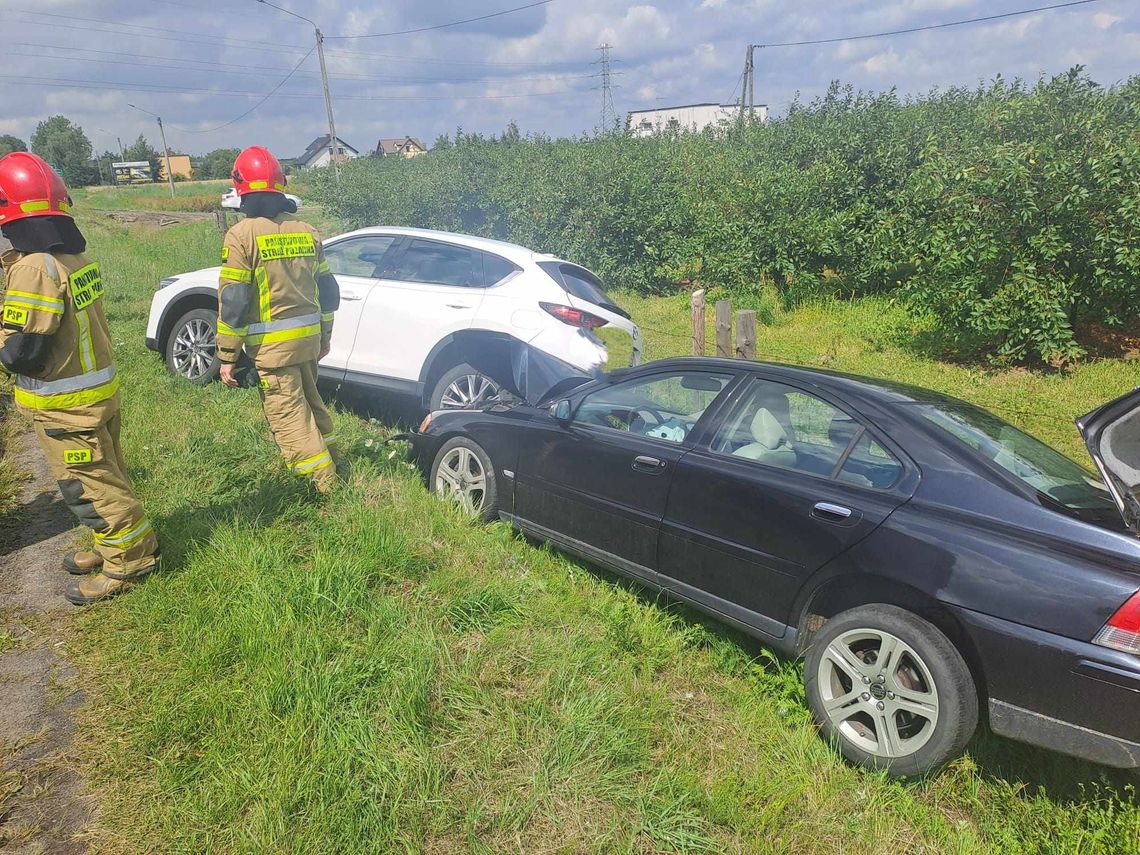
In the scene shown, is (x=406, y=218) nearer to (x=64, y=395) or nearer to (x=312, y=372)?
(x=312, y=372)

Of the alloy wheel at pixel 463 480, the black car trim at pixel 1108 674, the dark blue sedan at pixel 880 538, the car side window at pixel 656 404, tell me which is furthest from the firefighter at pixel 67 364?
the black car trim at pixel 1108 674

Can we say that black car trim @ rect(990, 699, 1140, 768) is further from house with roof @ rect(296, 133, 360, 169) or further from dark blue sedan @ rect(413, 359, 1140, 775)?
house with roof @ rect(296, 133, 360, 169)

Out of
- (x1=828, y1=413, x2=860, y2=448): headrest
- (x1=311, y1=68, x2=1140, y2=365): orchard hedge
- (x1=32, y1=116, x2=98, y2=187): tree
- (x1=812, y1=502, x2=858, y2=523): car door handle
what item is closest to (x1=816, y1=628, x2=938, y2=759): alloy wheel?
(x1=812, y1=502, x2=858, y2=523): car door handle

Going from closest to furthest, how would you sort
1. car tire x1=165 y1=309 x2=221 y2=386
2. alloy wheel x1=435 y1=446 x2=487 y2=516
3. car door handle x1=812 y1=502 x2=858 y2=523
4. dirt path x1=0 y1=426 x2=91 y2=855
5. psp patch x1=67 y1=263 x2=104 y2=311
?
dirt path x1=0 y1=426 x2=91 y2=855 → car door handle x1=812 y1=502 x2=858 y2=523 → psp patch x1=67 y1=263 x2=104 y2=311 → alloy wheel x1=435 y1=446 x2=487 y2=516 → car tire x1=165 y1=309 x2=221 y2=386

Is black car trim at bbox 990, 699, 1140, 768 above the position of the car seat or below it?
below

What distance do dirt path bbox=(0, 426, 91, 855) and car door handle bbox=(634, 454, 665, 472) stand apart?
254 centimetres

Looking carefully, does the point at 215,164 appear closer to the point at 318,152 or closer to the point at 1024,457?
the point at 318,152

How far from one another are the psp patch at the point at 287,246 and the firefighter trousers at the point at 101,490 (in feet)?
4.51

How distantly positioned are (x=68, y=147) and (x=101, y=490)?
94573 millimetres

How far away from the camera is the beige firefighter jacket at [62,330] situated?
10.8 feet

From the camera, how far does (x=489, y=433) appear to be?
4629mm

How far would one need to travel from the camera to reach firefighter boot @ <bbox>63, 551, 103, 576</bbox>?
12.7 feet

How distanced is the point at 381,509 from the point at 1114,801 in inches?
144

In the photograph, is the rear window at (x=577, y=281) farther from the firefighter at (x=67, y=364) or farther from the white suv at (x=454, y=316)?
the firefighter at (x=67, y=364)
